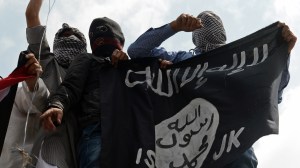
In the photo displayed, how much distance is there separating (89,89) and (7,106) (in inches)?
21.9

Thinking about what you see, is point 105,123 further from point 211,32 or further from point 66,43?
point 211,32

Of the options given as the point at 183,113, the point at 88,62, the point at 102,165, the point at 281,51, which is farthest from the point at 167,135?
the point at 281,51

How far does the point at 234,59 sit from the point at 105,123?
3.48 ft

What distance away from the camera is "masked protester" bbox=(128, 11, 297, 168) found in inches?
143

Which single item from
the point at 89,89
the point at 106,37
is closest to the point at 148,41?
the point at 106,37

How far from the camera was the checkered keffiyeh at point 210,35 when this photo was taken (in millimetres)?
4402

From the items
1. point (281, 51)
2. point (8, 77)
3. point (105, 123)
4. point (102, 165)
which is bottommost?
point (102, 165)

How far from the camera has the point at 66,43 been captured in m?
4.15

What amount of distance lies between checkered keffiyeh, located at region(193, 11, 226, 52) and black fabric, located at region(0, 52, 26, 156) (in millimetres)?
1558

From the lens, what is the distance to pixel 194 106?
12.1ft

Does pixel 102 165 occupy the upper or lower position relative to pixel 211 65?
lower

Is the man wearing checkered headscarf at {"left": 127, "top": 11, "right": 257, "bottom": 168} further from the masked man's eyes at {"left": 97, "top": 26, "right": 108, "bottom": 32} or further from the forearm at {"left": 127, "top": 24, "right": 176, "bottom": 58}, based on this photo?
the masked man's eyes at {"left": 97, "top": 26, "right": 108, "bottom": 32}

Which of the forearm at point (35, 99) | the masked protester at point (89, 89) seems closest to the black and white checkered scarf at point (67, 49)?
the masked protester at point (89, 89)

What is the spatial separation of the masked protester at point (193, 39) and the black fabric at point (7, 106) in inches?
34.4
